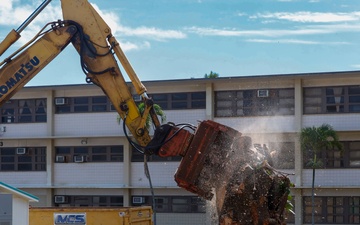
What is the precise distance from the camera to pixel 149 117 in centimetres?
1905

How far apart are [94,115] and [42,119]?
3.21m

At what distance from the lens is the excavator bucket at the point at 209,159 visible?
1778 centimetres

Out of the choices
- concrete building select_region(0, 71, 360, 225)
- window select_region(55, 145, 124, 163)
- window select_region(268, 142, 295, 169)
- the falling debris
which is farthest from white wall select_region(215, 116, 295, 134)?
the falling debris

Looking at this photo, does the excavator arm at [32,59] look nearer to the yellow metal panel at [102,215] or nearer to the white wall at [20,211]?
the white wall at [20,211]

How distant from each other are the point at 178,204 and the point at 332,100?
9.54 meters

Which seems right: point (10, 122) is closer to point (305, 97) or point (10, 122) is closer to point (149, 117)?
point (305, 97)

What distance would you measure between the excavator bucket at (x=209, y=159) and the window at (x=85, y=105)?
23745 mm

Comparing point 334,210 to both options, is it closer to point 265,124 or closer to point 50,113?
point 265,124

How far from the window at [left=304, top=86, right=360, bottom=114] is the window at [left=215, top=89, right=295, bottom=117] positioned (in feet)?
2.79

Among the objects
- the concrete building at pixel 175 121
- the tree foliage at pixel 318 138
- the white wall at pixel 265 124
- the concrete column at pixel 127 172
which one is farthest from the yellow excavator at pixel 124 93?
the concrete column at pixel 127 172

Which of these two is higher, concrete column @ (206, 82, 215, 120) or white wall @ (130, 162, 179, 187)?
concrete column @ (206, 82, 215, 120)

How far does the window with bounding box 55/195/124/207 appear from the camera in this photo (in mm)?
41625

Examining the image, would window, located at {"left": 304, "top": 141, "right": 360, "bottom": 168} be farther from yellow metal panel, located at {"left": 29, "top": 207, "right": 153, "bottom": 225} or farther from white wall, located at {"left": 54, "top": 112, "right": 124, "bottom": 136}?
yellow metal panel, located at {"left": 29, "top": 207, "right": 153, "bottom": 225}

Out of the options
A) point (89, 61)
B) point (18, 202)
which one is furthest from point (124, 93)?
point (18, 202)
